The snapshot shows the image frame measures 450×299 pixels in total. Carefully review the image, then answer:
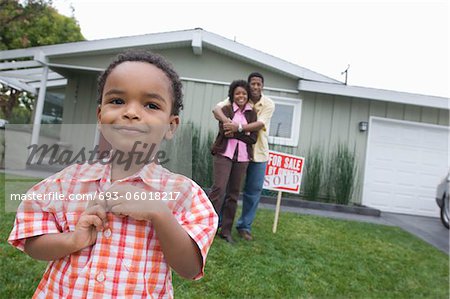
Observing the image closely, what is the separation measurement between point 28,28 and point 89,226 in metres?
15.9

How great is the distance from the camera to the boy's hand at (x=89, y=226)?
708 millimetres

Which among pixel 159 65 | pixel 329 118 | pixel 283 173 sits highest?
pixel 329 118

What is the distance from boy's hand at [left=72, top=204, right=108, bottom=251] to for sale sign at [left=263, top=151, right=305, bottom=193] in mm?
3706

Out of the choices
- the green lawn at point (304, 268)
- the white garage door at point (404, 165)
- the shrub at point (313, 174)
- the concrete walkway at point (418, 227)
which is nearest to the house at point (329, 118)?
the white garage door at point (404, 165)

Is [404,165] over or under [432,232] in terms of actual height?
over

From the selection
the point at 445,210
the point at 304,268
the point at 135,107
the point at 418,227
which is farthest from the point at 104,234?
the point at 445,210

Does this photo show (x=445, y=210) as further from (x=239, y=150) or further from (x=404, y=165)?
(x=239, y=150)

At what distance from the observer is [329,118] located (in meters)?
7.88

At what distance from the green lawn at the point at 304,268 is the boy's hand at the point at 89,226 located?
1.15m

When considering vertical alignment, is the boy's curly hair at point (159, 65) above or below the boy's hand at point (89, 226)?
above

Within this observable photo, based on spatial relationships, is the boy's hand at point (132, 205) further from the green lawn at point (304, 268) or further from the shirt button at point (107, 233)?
the green lawn at point (304, 268)

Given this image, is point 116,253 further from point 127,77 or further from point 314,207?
point 314,207

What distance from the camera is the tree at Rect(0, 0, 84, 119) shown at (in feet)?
32.8

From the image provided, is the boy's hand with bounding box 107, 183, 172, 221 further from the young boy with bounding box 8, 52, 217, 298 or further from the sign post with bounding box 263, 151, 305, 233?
the sign post with bounding box 263, 151, 305, 233
